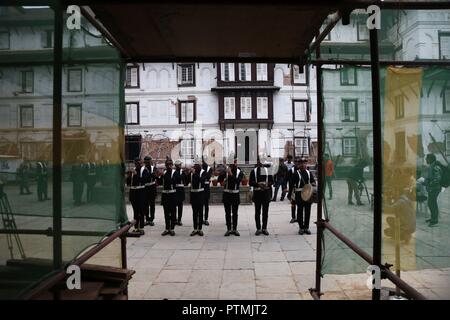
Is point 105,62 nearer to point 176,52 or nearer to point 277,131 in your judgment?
point 176,52

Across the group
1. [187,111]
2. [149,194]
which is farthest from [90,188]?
[187,111]

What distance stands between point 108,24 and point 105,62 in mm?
441

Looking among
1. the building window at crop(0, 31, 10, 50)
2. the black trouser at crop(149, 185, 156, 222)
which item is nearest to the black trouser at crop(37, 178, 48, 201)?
the building window at crop(0, 31, 10, 50)

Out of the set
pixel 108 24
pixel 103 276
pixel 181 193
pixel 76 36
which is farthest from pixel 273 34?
pixel 181 193

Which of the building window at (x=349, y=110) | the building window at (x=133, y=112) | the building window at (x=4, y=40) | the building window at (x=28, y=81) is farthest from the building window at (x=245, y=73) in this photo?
the building window at (x=4, y=40)

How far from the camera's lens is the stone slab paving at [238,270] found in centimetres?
558

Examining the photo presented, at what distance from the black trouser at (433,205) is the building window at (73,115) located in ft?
11.2

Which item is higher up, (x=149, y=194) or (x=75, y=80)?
(x=75, y=80)

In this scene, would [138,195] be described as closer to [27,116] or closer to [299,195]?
[299,195]

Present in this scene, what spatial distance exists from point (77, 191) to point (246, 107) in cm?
2873

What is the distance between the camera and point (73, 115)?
331 cm

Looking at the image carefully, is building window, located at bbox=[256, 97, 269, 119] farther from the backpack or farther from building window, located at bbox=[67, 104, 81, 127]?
building window, located at bbox=[67, 104, 81, 127]

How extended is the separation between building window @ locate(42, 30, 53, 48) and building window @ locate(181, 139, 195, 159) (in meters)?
26.3

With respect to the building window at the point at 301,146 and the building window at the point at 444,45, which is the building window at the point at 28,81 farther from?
the building window at the point at 301,146
